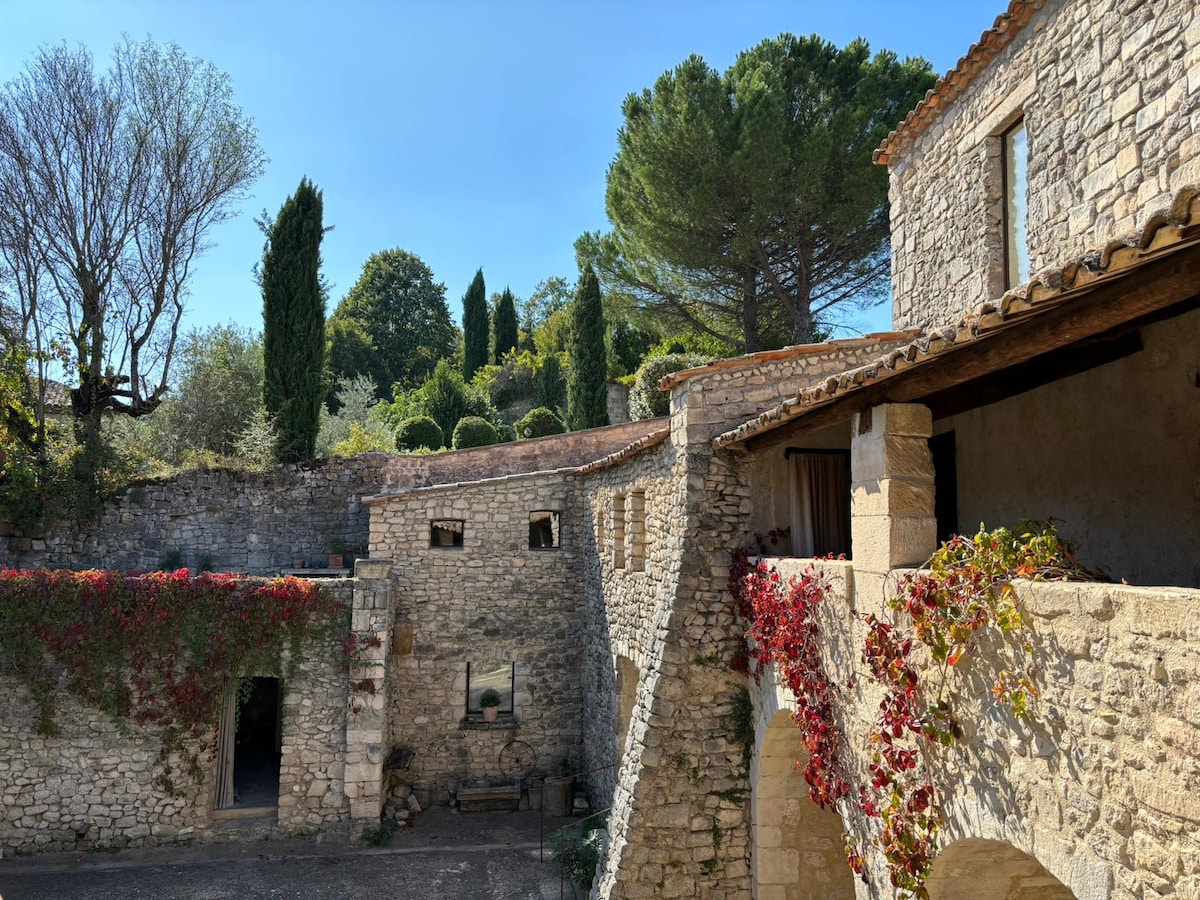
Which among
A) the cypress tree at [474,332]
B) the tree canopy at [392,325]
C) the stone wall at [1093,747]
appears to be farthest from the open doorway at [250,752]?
the tree canopy at [392,325]

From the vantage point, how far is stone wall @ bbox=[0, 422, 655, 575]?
1730 cm

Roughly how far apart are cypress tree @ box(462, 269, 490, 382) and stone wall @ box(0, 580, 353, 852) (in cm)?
2858

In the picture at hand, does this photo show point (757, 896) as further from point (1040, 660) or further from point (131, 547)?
point (131, 547)

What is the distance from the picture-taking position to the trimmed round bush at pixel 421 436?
2406 centimetres

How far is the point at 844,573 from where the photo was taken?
6.03 metres

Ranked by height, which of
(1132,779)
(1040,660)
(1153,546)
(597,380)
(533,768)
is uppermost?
(597,380)

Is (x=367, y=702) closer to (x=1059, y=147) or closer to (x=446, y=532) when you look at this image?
(x=446, y=532)

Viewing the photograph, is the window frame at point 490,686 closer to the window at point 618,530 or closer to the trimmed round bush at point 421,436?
the window at point 618,530

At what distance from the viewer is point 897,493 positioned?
17.8 feet

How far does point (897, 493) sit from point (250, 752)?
14974 millimetres

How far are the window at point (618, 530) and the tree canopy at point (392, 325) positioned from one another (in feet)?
109

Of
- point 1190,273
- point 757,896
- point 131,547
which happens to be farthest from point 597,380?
point 1190,273

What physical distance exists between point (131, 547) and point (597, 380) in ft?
45.5

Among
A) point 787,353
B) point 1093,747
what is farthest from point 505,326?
point 1093,747
